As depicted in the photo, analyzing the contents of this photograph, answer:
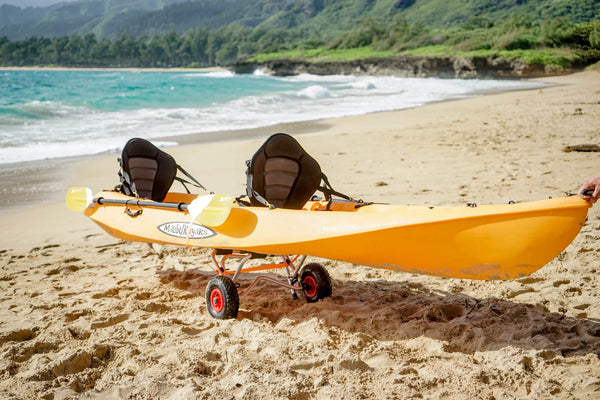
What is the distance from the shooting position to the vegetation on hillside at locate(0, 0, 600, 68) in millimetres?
42156

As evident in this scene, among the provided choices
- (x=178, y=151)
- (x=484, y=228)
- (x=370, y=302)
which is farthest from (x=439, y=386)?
(x=178, y=151)

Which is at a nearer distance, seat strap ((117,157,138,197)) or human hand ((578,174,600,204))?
human hand ((578,174,600,204))

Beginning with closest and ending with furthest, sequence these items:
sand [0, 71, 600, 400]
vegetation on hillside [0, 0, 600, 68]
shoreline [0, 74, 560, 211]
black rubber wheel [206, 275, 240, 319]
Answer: sand [0, 71, 600, 400], black rubber wheel [206, 275, 240, 319], shoreline [0, 74, 560, 211], vegetation on hillside [0, 0, 600, 68]

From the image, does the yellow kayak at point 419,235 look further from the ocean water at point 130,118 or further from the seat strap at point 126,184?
the ocean water at point 130,118

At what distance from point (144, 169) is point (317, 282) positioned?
1941mm

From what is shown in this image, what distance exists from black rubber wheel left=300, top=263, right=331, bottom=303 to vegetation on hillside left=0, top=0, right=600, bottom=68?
37715mm

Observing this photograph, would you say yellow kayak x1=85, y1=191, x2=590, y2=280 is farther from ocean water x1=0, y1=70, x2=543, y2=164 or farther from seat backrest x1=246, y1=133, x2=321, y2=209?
ocean water x1=0, y1=70, x2=543, y2=164

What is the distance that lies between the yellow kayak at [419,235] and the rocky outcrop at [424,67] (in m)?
37.6

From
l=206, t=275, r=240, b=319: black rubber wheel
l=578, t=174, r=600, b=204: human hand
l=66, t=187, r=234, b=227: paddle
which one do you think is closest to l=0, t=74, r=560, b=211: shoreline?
l=66, t=187, r=234, b=227: paddle

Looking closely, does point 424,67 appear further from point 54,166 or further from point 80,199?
point 80,199

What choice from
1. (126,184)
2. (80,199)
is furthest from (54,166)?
(126,184)

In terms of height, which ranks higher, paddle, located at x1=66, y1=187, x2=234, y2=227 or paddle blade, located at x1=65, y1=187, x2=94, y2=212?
paddle, located at x1=66, y1=187, x2=234, y2=227

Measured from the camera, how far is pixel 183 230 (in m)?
3.76

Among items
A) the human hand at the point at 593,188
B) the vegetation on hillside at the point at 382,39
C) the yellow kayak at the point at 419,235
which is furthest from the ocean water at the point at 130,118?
the vegetation on hillside at the point at 382,39
